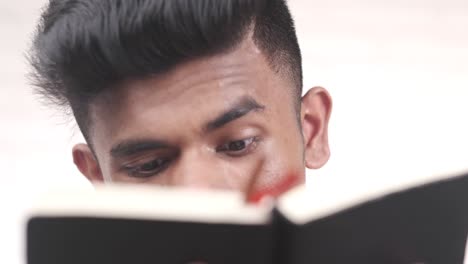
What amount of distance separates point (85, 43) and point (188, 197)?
17.7 inches

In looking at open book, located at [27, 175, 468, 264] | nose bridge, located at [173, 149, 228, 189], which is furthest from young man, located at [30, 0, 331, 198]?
open book, located at [27, 175, 468, 264]

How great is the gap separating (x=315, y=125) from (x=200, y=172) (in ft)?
0.96

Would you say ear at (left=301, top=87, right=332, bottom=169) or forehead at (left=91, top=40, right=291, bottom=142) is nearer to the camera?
forehead at (left=91, top=40, right=291, bottom=142)

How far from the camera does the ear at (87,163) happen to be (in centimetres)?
120

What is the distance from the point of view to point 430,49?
4.89 feet

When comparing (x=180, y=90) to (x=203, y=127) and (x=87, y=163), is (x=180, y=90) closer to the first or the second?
(x=203, y=127)

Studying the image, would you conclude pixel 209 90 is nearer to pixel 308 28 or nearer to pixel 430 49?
pixel 308 28

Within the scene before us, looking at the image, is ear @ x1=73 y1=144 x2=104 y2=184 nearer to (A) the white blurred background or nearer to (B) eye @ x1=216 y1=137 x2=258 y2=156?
(A) the white blurred background

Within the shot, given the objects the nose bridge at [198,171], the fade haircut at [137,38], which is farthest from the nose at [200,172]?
the fade haircut at [137,38]

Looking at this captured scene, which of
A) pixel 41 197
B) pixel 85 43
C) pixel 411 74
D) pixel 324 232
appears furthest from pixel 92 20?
pixel 411 74

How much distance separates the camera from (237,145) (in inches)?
40.8

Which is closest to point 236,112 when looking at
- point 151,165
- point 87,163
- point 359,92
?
point 151,165

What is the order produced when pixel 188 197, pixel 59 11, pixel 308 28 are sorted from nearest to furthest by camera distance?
pixel 188 197 → pixel 59 11 → pixel 308 28

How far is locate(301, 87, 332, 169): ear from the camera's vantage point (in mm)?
1198
